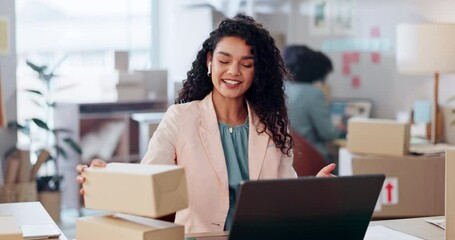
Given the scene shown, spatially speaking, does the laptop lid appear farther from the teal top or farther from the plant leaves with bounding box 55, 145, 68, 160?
the plant leaves with bounding box 55, 145, 68, 160

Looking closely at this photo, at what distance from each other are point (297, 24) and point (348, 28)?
21.6 inches

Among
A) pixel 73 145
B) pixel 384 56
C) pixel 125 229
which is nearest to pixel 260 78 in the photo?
pixel 125 229

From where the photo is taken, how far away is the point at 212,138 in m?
2.83

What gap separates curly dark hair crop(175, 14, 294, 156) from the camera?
2832 mm

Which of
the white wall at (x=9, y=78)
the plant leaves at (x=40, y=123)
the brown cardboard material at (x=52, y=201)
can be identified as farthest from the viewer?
the brown cardboard material at (x=52, y=201)

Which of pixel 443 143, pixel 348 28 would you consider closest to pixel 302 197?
pixel 443 143

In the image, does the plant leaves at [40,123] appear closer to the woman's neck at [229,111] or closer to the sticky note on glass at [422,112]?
the sticky note on glass at [422,112]

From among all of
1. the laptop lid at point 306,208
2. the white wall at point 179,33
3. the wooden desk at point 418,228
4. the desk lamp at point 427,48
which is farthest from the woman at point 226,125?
the white wall at point 179,33

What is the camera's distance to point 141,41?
301 inches

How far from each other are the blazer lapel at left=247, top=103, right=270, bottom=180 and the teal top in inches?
1.2

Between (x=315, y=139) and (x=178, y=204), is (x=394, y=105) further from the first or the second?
(x=178, y=204)

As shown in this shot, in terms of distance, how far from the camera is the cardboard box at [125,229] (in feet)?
6.55

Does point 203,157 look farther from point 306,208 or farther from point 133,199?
point 306,208

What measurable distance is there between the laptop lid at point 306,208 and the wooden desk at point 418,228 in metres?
0.58
